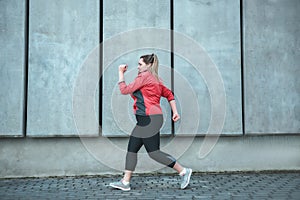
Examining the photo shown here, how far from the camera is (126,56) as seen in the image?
19.3ft

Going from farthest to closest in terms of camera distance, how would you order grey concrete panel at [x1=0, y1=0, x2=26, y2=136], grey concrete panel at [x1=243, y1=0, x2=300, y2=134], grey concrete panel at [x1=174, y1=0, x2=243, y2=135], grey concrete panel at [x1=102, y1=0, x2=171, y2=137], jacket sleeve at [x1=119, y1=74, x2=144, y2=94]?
1. grey concrete panel at [x1=243, y1=0, x2=300, y2=134]
2. grey concrete panel at [x1=174, y1=0, x2=243, y2=135]
3. grey concrete panel at [x1=102, y1=0, x2=171, y2=137]
4. grey concrete panel at [x1=0, y1=0, x2=26, y2=136]
5. jacket sleeve at [x1=119, y1=74, x2=144, y2=94]

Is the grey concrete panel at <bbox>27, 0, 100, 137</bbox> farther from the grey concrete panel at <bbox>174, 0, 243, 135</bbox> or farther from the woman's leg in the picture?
the grey concrete panel at <bbox>174, 0, 243, 135</bbox>

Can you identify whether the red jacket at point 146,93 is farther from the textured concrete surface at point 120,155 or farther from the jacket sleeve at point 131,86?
the textured concrete surface at point 120,155

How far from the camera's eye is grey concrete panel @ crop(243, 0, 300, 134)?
6109mm

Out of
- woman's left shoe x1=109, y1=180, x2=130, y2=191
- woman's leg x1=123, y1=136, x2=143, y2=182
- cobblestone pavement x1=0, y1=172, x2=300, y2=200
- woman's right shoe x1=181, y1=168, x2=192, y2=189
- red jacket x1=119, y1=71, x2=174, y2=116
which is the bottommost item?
cobblestone pavement x1=0, y1=172, x2=300, y2=200

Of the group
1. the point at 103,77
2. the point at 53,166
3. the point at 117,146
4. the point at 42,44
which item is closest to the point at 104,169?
the point at 117,146

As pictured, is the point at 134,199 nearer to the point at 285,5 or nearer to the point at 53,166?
the point at 53,166

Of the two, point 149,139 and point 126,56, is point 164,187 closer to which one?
point 149,139

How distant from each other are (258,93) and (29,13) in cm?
426

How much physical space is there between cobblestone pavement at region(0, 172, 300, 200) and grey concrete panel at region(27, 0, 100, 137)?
2.88 ft

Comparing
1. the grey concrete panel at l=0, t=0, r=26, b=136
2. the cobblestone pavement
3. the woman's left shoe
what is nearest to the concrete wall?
the grey concrete panel at l=0, t=0, r=26, b=136

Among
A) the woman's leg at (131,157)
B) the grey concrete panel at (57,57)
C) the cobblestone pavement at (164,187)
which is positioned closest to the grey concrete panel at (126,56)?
the grey concrete panel at (57,57)

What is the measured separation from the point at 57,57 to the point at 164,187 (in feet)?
9.25

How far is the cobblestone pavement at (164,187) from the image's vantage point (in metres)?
4.34
